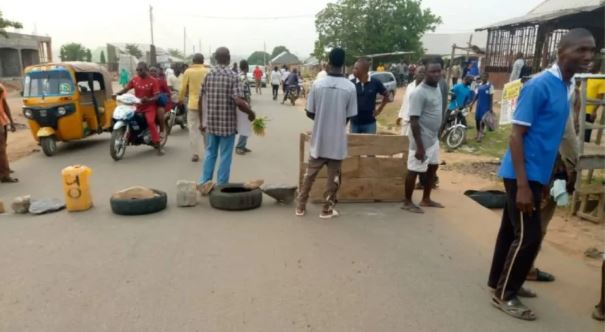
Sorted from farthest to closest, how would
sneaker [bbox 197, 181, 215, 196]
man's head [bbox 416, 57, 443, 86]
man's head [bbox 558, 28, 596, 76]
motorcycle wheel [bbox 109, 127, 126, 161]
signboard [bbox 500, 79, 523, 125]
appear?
signboard [bbox 500, 79, 523, 125] < motorcycle wheel [bbox 109, 127, 126, 161] < sneaker [bbox 197, 181, 215, 196] < man's head [bbox 416, 57, 443, 86] < man's head [bbox 558, 28, 596, 76]

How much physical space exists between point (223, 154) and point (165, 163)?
288 cm

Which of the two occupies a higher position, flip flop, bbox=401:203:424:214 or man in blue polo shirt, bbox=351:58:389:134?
man in blue polo shirt, bbox=351:58:389:134

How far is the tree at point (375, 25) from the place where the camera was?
154 ft

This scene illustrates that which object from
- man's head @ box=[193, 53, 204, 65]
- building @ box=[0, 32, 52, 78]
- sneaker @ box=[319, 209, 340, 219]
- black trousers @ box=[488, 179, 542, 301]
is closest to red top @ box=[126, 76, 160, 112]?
man's head @ box=[193, 53, 204, 65]

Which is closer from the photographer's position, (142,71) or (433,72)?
(433,72)

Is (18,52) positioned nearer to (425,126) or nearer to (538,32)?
(538,32)

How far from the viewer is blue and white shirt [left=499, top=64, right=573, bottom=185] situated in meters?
3.10

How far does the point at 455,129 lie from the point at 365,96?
5.50 metres

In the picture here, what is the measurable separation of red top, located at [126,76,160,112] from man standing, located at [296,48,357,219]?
497 centimetres

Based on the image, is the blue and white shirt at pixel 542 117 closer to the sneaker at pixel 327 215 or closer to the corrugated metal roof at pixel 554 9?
the sneaker at pixel 327 215

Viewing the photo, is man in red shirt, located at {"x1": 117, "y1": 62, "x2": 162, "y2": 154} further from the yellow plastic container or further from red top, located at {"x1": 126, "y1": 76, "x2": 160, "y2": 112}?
the yellow plastic container

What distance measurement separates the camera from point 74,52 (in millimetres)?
60438

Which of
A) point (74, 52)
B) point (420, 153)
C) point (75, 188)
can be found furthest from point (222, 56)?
point (74, 52)

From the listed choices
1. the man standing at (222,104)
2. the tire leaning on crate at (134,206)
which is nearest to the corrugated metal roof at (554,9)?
the man standing at (222,104)
